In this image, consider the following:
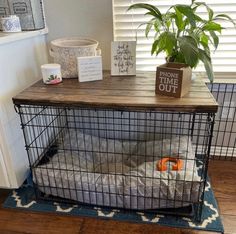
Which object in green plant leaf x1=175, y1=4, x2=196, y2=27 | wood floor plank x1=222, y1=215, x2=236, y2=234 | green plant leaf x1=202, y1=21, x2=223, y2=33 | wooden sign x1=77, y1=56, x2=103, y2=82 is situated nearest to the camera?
green plant leaf x1=175, y1=4, x2=196, y2=27

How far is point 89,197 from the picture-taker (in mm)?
1477

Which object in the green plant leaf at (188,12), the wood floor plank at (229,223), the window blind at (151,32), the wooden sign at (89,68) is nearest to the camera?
the green plant leaf at (188,12)

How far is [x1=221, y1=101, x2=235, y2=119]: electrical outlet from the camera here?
179 centimetres

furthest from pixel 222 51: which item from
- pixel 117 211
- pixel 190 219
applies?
pixel 117 211

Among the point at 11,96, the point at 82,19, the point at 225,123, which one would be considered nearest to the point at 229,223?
the point at 225,123

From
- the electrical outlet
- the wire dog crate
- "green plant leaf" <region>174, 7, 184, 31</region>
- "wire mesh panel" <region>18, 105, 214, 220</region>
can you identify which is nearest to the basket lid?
the wire dog crate

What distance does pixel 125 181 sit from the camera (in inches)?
56.9

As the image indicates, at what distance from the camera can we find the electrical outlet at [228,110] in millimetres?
1791

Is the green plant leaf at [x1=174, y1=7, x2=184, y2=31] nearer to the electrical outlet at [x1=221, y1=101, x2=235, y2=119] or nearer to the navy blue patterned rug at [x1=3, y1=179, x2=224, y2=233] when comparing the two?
the electrical outlet at [x1=221, y1=101, x2=235, y2=119]

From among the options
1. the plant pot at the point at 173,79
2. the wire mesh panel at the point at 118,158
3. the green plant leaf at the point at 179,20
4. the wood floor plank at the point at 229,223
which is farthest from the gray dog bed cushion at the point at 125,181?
the green plant leaf at the point at 179,20

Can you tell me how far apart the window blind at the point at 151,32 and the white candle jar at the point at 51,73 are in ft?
1.68

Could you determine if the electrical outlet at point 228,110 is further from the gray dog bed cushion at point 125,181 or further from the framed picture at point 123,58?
the framed picture at point 123,58

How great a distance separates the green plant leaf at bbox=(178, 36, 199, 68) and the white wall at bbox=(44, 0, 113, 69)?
0.71 meters

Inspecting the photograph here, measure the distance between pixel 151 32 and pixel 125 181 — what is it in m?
1.00
